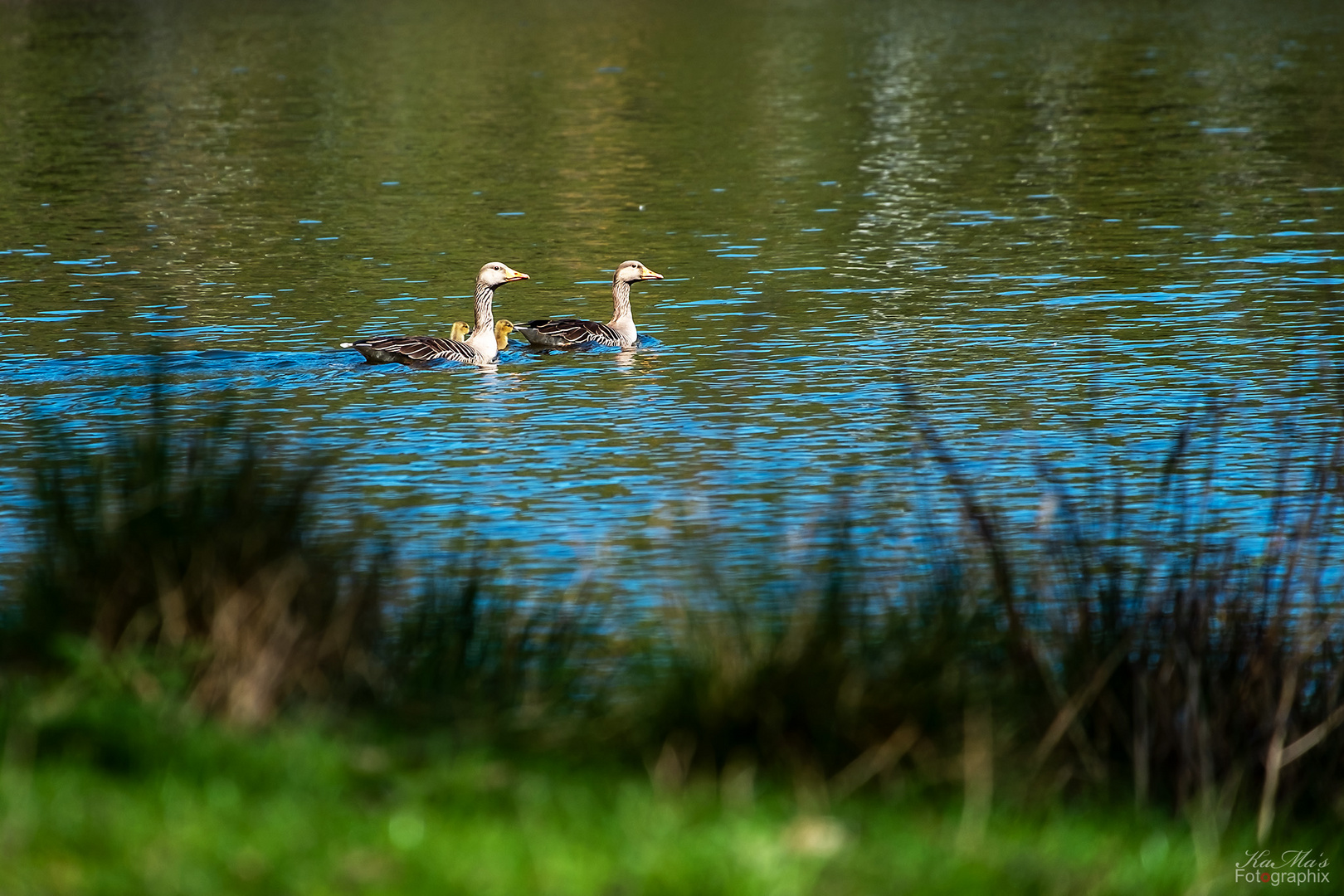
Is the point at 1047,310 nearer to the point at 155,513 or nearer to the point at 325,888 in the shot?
the point at 155,513

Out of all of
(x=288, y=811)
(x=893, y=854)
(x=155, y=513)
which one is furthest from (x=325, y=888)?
(x=155, y=513)

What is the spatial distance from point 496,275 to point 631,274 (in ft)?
6.42

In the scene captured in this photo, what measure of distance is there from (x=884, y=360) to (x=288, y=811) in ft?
49.0

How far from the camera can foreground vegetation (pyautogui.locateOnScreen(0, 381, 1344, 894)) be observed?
6430 mm

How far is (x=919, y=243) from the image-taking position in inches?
1182

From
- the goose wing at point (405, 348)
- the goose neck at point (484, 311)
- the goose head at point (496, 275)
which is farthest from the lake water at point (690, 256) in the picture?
the goose head at point (496, 275)

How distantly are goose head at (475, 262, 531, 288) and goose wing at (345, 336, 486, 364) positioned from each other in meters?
1.33

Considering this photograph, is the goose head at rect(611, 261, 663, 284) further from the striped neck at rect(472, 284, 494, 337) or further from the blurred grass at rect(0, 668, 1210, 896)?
the blurred grass at rect(0, 668, 1210, 896)

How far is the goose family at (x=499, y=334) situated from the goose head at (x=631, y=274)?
0.07 meters

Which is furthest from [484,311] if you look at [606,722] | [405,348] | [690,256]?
[606,722]

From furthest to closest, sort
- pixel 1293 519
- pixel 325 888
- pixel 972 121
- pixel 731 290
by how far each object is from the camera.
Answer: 1. pixel 972 121
2. pixel 731 290
3. pixel 1293 519
4. pixel 325 888
